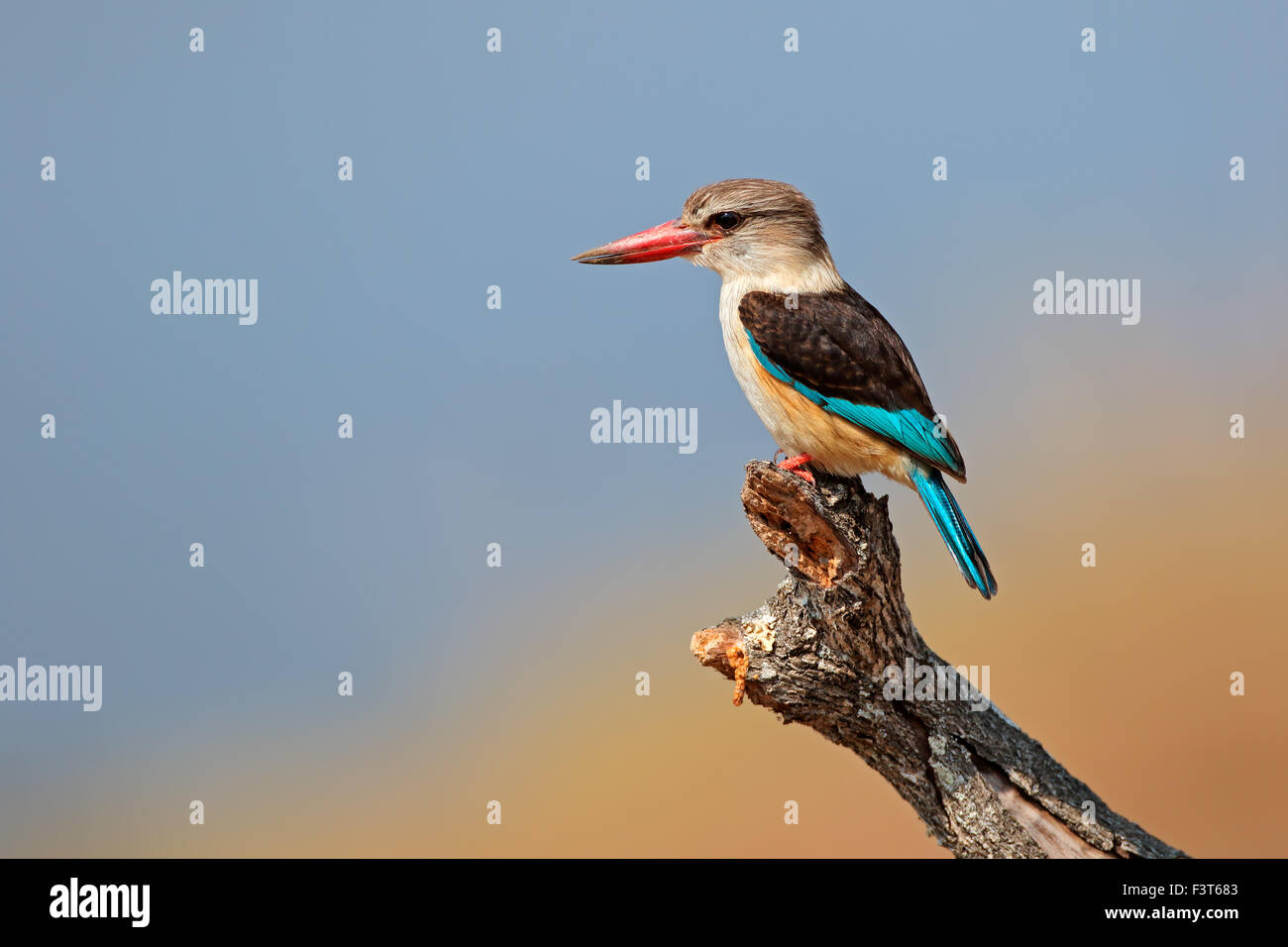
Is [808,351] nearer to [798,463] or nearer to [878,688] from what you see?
[798,463]

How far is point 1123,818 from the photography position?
3891 mm

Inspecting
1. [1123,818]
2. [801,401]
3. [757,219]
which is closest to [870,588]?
[801,401]

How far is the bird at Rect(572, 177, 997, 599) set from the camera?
4055 millimetres

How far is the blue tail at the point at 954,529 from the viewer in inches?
153

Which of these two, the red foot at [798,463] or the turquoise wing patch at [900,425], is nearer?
the turquoise wing patch at [900,425]

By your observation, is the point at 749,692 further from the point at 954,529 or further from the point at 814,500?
the point at 954,529

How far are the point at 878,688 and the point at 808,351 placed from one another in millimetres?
1343

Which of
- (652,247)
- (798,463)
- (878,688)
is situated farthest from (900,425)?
(652,247)

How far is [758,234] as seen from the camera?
4.49 metres

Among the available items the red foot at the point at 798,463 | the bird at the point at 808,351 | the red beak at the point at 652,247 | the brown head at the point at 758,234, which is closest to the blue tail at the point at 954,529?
the bird at the point at 808,351

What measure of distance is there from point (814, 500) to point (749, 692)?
741mm

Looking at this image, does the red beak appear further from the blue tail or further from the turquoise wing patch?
the blue tail

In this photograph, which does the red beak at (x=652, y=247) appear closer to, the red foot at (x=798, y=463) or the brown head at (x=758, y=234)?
the brown head at (x=758, y=234)
